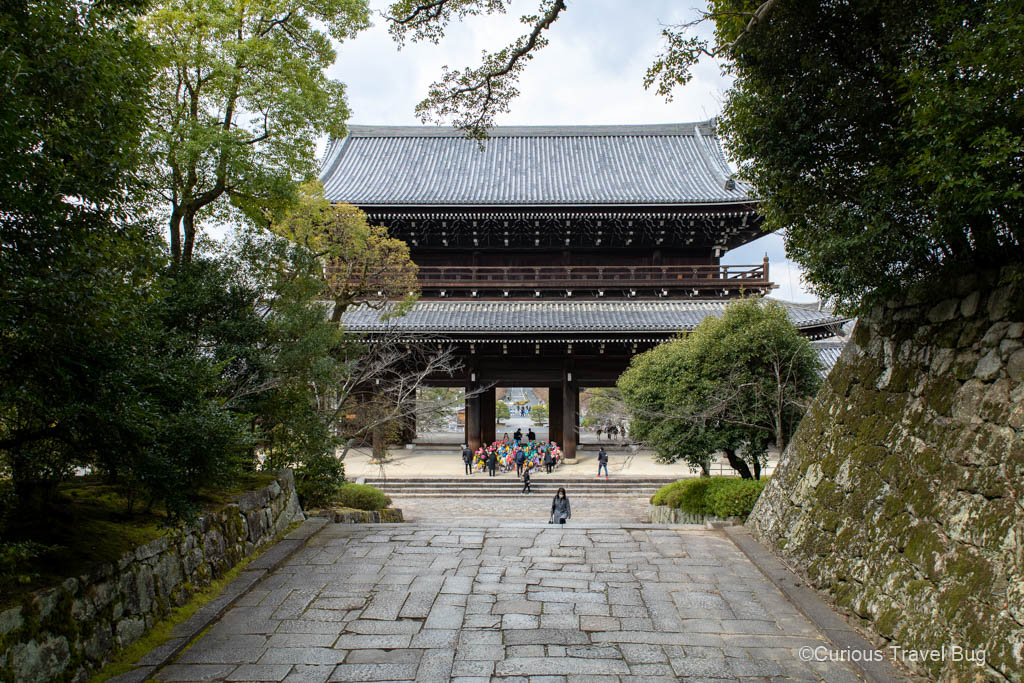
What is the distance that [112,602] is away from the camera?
4.18m

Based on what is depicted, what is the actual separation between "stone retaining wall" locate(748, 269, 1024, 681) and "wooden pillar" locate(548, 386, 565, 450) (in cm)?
1507

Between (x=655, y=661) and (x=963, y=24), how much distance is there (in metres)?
5.19

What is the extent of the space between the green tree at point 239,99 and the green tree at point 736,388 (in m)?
7.69

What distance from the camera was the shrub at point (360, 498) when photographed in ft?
38.6

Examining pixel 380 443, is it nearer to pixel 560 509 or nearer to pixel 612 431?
pixel 560 509

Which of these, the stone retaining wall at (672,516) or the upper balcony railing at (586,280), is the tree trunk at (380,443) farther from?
the stone retaining wall at (672,516)

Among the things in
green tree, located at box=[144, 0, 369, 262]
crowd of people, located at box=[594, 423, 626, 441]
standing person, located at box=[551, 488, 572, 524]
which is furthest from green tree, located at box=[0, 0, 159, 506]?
crowd of people, located at box=[594, 423, 626, 441]

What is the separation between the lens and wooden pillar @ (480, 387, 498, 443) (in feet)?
68.0

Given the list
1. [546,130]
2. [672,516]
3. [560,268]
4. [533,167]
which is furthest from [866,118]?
[546,130]

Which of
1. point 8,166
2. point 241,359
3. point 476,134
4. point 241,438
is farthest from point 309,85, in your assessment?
point 8,166

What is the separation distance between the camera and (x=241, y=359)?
297 inches

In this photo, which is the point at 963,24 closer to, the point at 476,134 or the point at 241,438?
the point at 476,134

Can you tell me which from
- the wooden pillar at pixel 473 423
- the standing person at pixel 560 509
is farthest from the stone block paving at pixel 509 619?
the wooden pillar at pixel 473 423

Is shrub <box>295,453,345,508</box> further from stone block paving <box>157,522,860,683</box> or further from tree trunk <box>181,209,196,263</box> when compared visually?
tree trunk <box>181,209,196,263</box>
